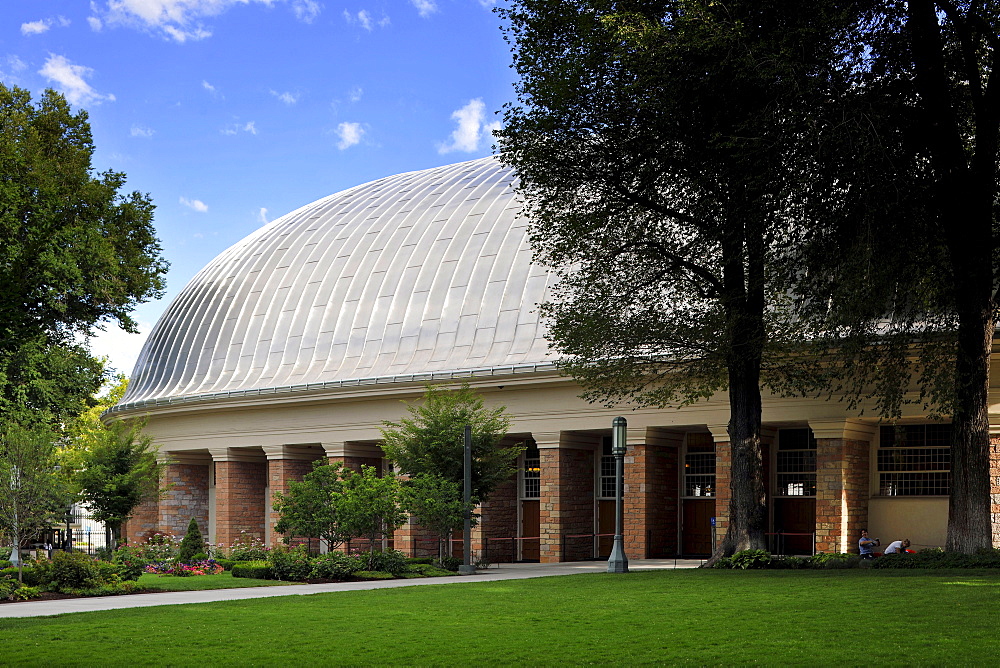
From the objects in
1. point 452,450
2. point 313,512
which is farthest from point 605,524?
point 313,512

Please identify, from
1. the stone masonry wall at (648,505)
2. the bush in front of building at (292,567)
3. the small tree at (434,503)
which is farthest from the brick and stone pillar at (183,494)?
the stone masonry wall at (648,505)

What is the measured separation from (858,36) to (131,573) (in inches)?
734

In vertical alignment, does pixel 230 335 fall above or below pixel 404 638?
above

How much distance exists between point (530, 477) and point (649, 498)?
597 centimetres

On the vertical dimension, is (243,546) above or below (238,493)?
below

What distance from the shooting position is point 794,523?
33.0m

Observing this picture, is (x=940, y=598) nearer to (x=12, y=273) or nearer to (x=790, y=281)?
(x=790, y=281)

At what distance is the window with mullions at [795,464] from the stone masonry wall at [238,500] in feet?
64.8

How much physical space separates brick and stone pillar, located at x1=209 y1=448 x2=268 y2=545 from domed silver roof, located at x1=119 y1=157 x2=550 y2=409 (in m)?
2.63

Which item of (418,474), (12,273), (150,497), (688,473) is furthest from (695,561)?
(12,273)

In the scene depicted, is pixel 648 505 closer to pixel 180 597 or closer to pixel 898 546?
pixel 898 546

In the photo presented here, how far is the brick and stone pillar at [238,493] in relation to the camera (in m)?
42.2

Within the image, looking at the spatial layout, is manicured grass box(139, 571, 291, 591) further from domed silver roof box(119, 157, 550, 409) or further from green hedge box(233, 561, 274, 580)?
domed silver roof box(119, 157, 550, 409)

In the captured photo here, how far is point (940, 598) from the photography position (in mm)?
14977
